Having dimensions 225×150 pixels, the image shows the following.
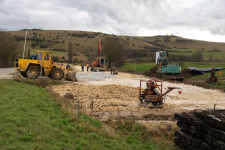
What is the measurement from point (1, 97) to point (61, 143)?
599cm

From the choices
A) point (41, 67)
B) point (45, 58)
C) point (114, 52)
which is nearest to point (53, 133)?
point (41, 67)

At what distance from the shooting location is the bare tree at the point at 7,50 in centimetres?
4938

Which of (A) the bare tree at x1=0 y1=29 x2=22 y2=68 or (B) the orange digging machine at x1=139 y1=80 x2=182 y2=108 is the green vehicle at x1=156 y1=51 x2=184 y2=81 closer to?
(B) the orange digging machine at x1=139 y1=80 x2=182 y2=108

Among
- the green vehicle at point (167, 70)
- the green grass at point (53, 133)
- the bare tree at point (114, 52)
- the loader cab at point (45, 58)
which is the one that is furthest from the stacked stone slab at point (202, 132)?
the bare tree at point (114, 52)

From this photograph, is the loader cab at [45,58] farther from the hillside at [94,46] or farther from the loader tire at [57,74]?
the hillside at [94,46]

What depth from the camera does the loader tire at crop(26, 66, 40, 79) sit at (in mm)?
21891

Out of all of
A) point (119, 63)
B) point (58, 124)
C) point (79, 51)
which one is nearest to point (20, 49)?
point (119, 63)

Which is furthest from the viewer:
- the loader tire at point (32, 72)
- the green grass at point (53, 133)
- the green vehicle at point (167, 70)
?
the green vehicle at point (167, 70)

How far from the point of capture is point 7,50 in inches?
1999

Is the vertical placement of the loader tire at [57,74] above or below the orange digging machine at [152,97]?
above

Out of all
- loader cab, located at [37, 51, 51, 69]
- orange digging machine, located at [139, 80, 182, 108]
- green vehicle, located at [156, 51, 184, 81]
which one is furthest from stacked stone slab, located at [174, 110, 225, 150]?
green vehicle, located at [156, 51, 184, 81]

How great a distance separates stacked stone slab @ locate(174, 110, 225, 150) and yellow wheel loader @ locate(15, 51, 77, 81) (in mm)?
16896

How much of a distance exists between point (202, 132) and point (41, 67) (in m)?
17.7

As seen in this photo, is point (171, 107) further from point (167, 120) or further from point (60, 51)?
Answer: point (60, 51)
